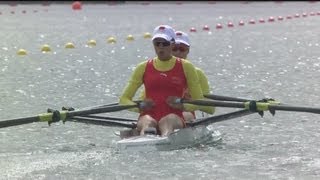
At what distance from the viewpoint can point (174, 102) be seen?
873 centimetres

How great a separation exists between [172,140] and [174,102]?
0.49 metres

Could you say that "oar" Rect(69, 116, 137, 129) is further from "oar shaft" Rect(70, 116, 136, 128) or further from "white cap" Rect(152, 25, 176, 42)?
"white cap" Rect(152, 25, 176, 42)

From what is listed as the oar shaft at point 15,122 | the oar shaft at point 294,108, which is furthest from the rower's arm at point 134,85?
the oar shaft at point 294,108

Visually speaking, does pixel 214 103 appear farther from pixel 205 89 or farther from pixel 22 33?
pixel 22 33

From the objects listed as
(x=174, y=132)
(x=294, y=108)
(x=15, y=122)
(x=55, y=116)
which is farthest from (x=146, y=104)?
(x=294, y=108)

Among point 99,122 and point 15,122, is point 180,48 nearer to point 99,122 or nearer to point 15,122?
point 99,122

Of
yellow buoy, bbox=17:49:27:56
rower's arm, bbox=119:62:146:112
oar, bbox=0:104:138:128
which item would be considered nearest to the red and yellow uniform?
rower's arm, bbox=119:62:146:112

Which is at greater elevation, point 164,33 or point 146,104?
point 164,33

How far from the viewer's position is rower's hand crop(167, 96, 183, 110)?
8727 millimetres

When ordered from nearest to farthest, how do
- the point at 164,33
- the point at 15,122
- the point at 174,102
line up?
the point at 15,122, the point at 164,33, the point at 174,102

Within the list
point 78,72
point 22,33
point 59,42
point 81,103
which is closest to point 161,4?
point 22,33

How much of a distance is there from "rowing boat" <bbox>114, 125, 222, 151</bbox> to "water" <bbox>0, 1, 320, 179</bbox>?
9 cm

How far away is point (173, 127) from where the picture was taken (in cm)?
866

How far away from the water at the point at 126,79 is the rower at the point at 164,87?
1.57 feet
